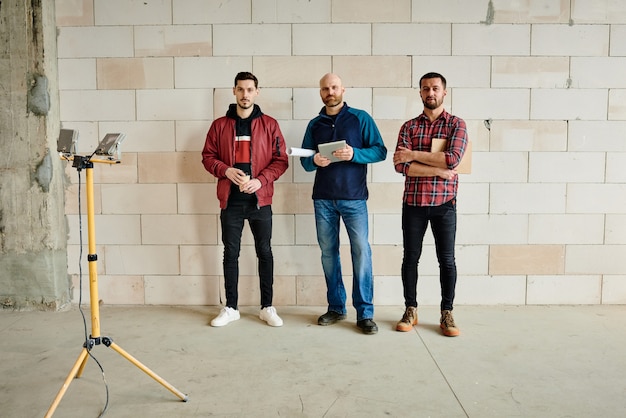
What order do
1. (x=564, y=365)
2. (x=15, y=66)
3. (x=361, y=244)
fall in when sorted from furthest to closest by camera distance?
(x=15, y=66) → (x=361, y=244) → (x=564, y=365)

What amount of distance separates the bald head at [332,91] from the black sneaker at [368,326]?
1321 mm

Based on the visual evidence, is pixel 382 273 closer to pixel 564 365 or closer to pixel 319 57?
pixel 564 365

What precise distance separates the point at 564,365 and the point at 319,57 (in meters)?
2.42

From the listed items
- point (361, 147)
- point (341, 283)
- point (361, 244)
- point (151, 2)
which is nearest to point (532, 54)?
point (361, 147)

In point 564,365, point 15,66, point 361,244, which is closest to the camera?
point 564,365

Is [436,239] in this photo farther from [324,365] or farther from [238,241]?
[238,241]

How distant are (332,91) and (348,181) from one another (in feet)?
1.84

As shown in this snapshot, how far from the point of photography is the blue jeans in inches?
116

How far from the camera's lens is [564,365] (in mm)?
2406

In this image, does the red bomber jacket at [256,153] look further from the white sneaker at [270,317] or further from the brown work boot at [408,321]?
the brown work boot at [408,321]

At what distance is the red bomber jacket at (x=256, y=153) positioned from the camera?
9.80 feet

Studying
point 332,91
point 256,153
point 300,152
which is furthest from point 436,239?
point 256,153

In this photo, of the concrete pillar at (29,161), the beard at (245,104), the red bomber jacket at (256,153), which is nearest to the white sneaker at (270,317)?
the red bomber jacket at (256,153)

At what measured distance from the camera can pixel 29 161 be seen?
129 inches
